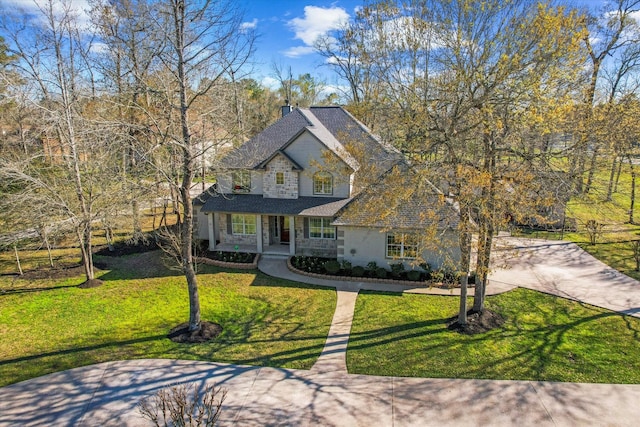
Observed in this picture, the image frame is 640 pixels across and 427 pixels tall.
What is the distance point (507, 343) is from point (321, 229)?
1043 centimetres

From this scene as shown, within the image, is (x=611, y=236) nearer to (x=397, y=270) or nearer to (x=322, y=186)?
(x=397, y=270)

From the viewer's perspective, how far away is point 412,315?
46.2 ft

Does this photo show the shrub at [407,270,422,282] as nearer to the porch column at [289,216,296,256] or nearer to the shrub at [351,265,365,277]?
the shrub at [351,265,365,277]

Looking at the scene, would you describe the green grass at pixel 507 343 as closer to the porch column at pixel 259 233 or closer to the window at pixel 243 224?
the porch column at pixel 259 233

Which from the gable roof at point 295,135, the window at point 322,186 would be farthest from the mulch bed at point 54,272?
the window at point 322,186

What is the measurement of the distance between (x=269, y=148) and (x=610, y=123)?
613 inches

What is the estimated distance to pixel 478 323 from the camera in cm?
1313

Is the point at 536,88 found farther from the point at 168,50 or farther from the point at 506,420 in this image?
the point at 168,50

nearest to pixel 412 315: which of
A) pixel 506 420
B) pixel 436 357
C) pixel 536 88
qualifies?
pixel 436 357

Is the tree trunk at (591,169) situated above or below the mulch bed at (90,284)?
above

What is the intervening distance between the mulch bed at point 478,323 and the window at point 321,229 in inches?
318

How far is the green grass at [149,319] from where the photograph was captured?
1175 cm

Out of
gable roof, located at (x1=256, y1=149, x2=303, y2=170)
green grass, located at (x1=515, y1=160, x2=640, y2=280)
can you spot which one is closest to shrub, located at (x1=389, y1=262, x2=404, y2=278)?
gable roof, located at (x1=256, y1=149, x2=303, y2=170)

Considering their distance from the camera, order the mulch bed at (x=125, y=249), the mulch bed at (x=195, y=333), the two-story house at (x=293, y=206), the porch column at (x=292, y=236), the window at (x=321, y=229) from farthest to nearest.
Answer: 1. the mulch bed at (x=125, y=249)
2. the window at (x=321, y=229)
3. the porch column at (x=292, y=236)
4. the two-story house at (x=293, y=206)
5. the mulch bed at (x=195, y=333)
